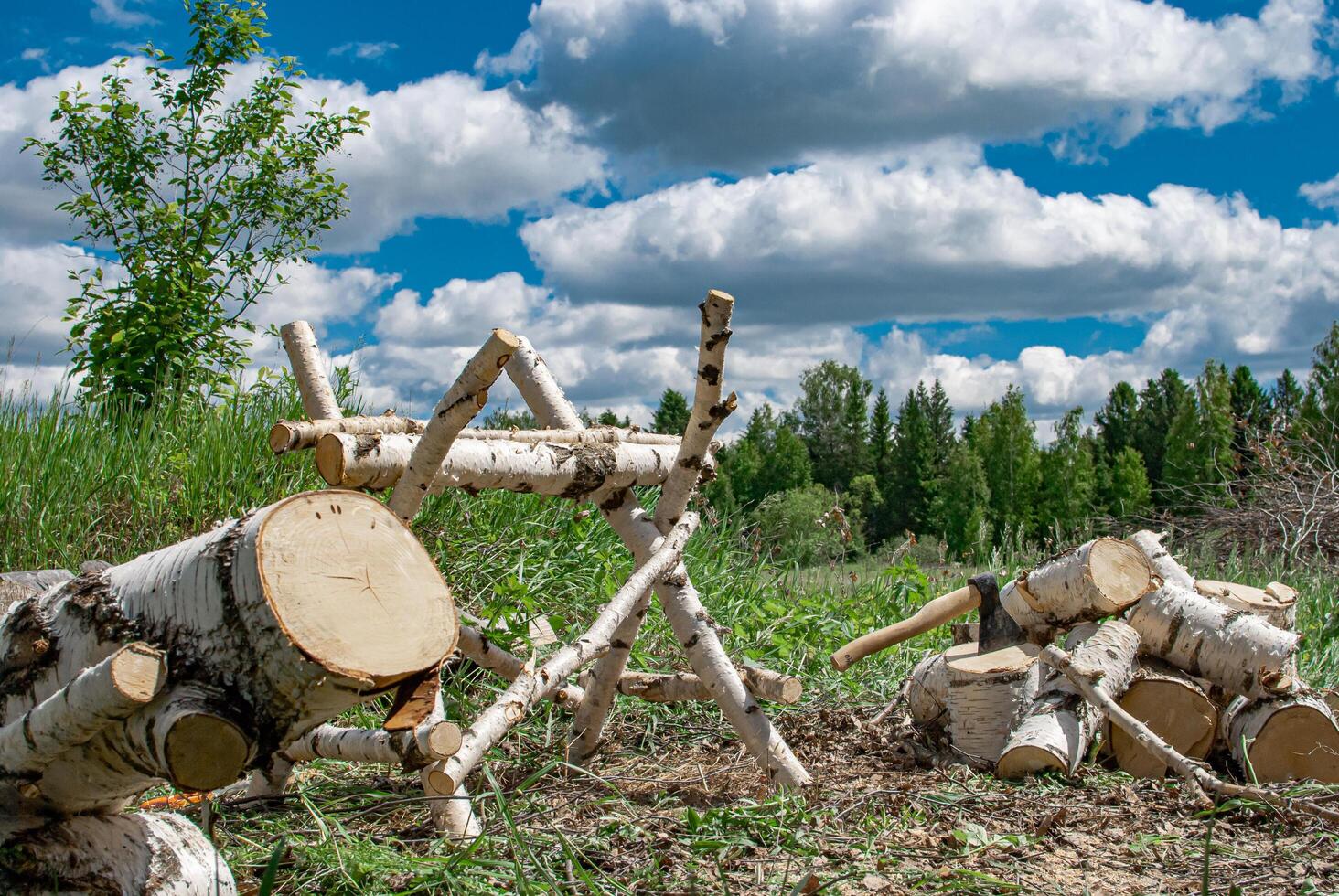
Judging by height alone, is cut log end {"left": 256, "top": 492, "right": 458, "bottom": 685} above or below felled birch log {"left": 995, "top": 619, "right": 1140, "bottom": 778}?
above

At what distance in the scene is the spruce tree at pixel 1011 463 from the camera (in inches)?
1032

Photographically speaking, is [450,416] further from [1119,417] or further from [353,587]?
[1119,417]

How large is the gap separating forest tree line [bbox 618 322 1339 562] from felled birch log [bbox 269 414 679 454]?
1708 cm

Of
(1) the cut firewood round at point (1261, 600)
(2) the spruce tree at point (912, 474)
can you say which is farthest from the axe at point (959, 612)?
(2) the spruce tree at point (912, 474)

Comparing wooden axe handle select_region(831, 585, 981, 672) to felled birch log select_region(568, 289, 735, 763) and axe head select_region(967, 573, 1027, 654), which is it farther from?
felled birch log select_region(568, 289, 735, 763)

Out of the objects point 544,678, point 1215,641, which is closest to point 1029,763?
point 1215,641

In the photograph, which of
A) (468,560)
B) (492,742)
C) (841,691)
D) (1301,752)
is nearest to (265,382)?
(468,560)

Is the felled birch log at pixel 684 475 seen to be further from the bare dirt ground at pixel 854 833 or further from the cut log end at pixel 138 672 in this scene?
the cut log end at pixel 138 672

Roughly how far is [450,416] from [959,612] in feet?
10.1

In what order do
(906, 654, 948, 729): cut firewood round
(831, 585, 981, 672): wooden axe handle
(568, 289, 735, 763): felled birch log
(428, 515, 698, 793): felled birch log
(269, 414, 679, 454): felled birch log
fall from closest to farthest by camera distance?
1. (428, 515, 698, 793): felled birch log
2. (269, 414, 679, 454): felled birch log
3. (568, 289, 735, 763): felled birch log
4. (906, 654, 948, 729): cut firewood round
5. (831, 585, 981, 672): wooden axe handle

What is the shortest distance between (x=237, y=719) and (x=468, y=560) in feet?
12.9

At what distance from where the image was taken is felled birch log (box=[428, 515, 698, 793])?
10.2 feet

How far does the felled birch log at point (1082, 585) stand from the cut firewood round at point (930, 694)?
470 mm

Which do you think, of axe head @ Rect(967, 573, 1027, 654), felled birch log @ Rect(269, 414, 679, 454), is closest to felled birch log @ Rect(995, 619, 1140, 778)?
axe head @ Rect(967, 573, 1027, 654)
